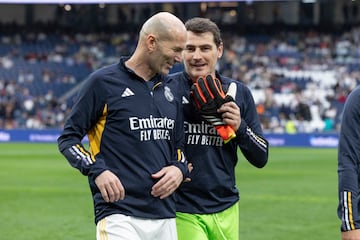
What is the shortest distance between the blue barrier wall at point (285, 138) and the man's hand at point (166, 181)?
2882cm

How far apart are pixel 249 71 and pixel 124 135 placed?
38.2 metres

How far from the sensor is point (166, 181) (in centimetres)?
466

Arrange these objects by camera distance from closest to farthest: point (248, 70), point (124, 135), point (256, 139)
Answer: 1. point (124, 135)
2. point (256, 139)
3. point (248, 70)

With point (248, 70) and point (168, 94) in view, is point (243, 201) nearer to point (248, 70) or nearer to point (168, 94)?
point (168, 94)

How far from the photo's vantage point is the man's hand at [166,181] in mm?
4660

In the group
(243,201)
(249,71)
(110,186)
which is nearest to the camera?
(110,186)

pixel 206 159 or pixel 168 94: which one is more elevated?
pixel 168 94

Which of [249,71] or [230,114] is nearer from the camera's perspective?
[230,114]

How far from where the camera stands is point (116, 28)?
4959 cm

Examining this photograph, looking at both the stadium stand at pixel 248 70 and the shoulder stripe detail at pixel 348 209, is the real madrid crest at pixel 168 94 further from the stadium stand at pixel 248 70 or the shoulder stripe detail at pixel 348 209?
the stadium stand at pixel 248 70

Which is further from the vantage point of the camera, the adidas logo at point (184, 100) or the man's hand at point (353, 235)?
the adidas logo at point (184, 100)

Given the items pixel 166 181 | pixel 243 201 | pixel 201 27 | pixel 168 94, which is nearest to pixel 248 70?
pixel 243 201

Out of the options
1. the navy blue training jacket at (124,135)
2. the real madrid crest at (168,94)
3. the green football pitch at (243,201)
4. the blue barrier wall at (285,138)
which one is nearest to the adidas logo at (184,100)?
the real madrid crest at (168,94)

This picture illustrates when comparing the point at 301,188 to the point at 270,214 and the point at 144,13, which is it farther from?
the point at 144,13
